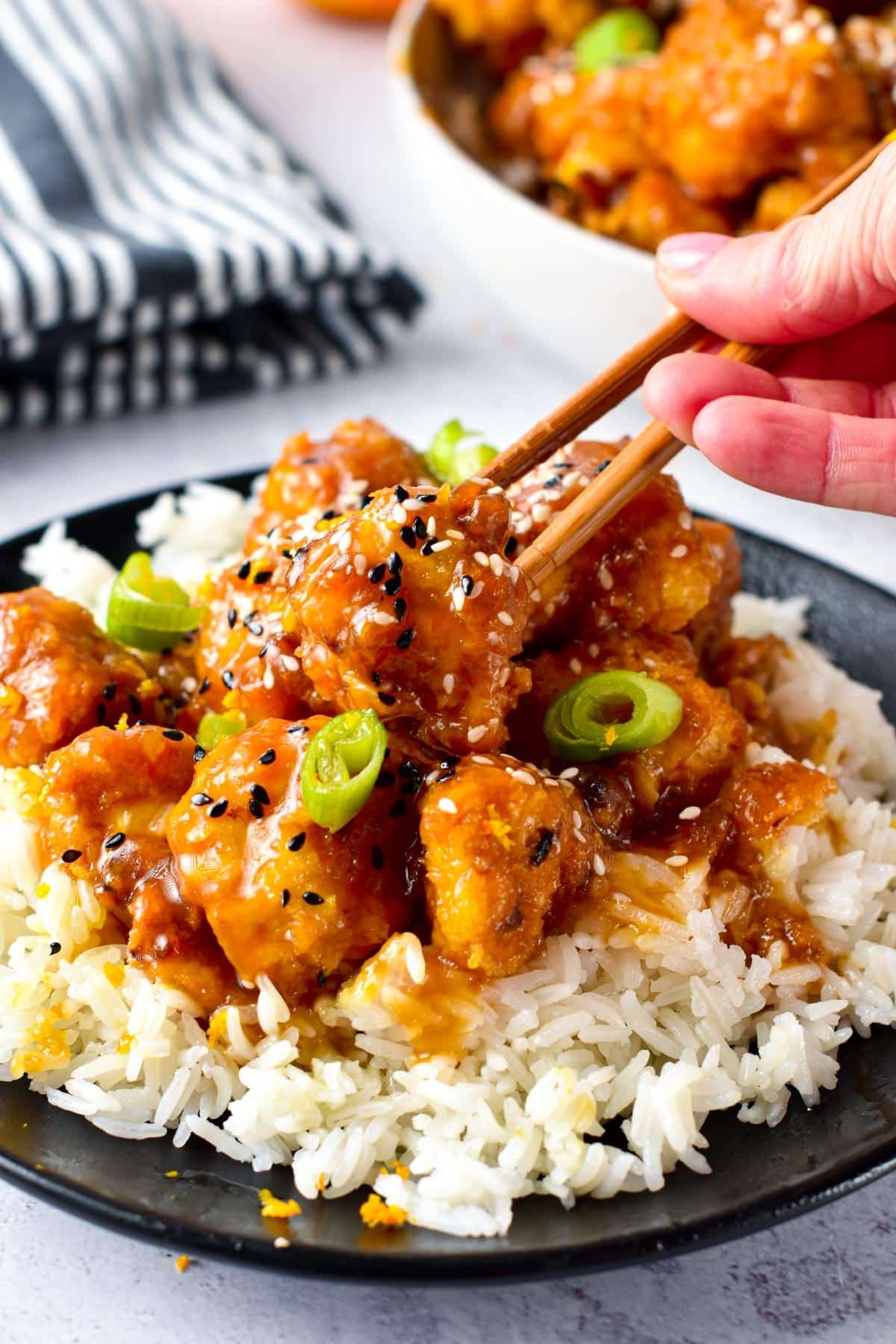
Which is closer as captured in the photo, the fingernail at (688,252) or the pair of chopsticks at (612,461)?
the pair of chopsticks at (612,461)

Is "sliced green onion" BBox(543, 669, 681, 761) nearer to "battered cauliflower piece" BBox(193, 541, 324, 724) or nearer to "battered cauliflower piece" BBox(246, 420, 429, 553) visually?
"battered cauliflower piece" BBox(193, 541, 324, 724)

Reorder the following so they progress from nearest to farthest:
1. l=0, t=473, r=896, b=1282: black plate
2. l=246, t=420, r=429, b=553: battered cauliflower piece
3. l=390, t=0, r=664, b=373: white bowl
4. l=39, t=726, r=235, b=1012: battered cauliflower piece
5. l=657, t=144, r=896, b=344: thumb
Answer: l=0, t=473, r=896, b=1282: black plate, l=39, t=726, r=235, b=1012: battered cauliflower piece, l=657, t=144, r=896, b=344: thumb, l=246, t=420, r=429, b=553: battered cauliflower piece, l=390, t=0, r=664, b=373: white bowl

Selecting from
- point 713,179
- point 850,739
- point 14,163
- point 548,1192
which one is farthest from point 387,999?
point 14,163

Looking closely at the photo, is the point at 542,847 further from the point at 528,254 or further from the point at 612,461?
the point at 528,254

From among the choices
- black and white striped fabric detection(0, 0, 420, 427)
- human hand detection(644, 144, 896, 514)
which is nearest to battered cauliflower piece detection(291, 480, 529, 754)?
human hand detection(644, 144, 896, 514)

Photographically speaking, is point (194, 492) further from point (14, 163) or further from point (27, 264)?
point (14, 163)

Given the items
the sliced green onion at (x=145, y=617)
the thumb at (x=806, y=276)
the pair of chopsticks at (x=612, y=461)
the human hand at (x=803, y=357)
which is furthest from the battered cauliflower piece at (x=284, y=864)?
the thumb at (x=806, y=276)

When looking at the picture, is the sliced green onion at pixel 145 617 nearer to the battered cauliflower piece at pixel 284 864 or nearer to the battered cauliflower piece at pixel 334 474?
the battered cauliflower piece at pixel 334 474
